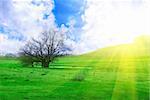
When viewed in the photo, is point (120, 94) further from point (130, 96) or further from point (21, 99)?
point (21, 99)

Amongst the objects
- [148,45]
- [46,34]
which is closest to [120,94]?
[46,34]

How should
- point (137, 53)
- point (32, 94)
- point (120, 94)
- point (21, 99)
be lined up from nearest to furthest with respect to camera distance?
point (21, 99) < point (32, 94) < point (120, 94) < point (137, 53)

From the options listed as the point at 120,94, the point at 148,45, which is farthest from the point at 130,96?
the point at 148,45

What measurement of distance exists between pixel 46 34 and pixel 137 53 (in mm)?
64149

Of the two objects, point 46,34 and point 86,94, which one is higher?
point 46,34

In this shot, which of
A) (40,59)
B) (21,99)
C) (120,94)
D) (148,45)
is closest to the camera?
(21,99)

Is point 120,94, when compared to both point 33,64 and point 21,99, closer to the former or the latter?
point 21,99

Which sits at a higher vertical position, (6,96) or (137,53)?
(137,53)

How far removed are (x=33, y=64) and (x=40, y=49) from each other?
444cm

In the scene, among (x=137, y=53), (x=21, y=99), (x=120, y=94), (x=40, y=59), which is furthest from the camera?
(x=137, y=53)

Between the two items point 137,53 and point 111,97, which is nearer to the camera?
point 111,97

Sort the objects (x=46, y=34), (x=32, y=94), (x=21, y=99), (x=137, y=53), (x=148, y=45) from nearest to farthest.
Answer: (x=21, y=99)
(x=32, y=94)
(x=46, y=34)
(x=137, y=53)
(x=148, y=45)

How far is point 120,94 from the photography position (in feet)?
83.1

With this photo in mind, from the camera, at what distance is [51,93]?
80.8 ft
